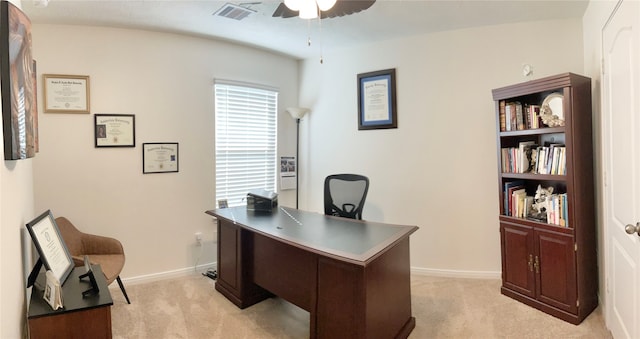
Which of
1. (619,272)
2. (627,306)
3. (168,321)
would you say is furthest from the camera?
(168,321)

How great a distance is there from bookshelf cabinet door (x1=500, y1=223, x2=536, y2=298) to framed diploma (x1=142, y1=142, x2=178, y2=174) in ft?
10.8

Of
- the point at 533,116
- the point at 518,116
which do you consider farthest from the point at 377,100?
the point at 533,116

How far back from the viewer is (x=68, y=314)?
1.54 meters

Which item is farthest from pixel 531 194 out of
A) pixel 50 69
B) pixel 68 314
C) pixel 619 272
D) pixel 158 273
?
pixel 50 69

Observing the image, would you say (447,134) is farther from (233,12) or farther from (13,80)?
(13,80)

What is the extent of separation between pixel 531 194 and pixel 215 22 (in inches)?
132

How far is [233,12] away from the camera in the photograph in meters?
2.86

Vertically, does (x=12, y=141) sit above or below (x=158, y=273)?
above

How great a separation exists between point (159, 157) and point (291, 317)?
208cm

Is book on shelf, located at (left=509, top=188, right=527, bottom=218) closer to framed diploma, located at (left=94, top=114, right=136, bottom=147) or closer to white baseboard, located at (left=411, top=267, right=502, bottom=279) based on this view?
white baseboard, located at (left=411, top=267, right=502, bottom=279)

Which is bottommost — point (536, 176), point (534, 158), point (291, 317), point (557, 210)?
point (291, 317)

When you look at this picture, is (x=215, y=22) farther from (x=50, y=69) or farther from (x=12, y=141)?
(x=12, y=141)

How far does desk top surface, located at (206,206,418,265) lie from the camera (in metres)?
1.92

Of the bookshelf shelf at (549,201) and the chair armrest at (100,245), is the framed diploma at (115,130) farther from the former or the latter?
the bookshelf shelf at (549,201)
